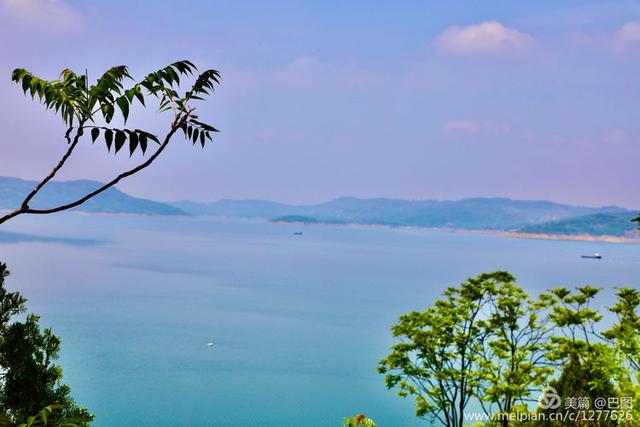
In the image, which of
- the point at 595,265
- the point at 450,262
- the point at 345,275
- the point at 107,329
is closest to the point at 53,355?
the point at 107,329

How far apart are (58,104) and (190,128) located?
0.87 metres

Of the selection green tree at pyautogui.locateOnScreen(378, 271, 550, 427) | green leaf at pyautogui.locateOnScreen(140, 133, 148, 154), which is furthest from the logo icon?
green leaf at pyautogui.locateOnScreen(140, 133, 148, 154)

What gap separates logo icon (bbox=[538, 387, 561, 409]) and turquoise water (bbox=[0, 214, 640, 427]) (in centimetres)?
1154

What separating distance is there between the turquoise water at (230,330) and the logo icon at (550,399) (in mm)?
11536

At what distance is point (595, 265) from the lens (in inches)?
4385

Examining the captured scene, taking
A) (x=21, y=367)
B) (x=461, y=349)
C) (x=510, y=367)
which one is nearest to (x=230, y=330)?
(x=461, y=349)

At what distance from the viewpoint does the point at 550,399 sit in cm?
1262

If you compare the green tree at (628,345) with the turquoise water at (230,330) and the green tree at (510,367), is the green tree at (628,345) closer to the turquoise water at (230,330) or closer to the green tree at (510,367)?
the green tree at (510,367)

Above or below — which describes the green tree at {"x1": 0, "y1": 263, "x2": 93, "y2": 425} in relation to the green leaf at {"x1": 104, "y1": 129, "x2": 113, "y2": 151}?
below

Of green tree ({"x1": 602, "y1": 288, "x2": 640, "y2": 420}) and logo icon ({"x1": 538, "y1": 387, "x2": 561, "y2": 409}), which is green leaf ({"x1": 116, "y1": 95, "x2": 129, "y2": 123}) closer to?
green tree ({"x1": 602, "y1": 288, "x2": 640, "y2": 420})

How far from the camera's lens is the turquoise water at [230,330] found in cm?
2536

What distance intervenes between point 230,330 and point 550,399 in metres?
33.0

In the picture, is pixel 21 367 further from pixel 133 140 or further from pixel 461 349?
pixel 461 349

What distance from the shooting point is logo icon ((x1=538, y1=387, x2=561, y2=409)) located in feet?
40.1
